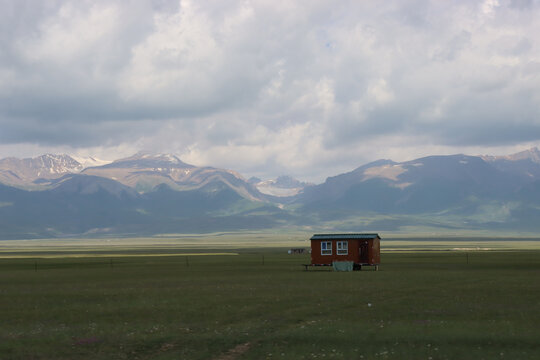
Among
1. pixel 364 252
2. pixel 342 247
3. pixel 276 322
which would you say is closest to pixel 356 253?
pixel 364 252

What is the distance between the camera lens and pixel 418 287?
168 feet

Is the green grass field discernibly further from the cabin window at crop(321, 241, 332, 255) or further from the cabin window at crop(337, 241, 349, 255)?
the cabin window at crop(321, 241, 332, 255)

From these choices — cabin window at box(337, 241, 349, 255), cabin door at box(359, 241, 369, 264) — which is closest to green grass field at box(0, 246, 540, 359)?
cabin door at box(359, 241, 369, 264)

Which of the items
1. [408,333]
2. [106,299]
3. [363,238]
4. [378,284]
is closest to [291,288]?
[378,284]

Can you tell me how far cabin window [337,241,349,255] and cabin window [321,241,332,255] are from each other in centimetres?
110

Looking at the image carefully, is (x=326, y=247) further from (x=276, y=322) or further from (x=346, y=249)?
(x=276, y=322)

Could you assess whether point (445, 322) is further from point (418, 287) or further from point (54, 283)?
point (54, 283)

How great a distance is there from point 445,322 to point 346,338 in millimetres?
6350

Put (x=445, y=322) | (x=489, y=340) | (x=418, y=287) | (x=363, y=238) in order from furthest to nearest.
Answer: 1. (x=363, y=238)
2. (x=418, y=287)
3. (x=445, y=322)
4. (x=489, y=340)

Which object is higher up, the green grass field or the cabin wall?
the cabin wall

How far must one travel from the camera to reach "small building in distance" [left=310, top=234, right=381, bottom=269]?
270 feet

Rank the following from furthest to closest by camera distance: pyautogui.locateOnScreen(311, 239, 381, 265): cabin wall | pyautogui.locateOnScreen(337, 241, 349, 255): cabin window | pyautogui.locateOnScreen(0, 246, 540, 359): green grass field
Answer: pyautogui.locateOnScreen(337, 241, 349, 255): cabin window, pyautogui.locateOnScreen(311, 239, 381, 265): cabin wall, pyautogui.locateOnScreen(0, 246, 540, 359): green grass field

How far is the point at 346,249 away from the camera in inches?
3260

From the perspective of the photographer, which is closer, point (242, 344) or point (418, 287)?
point (242, 344)
